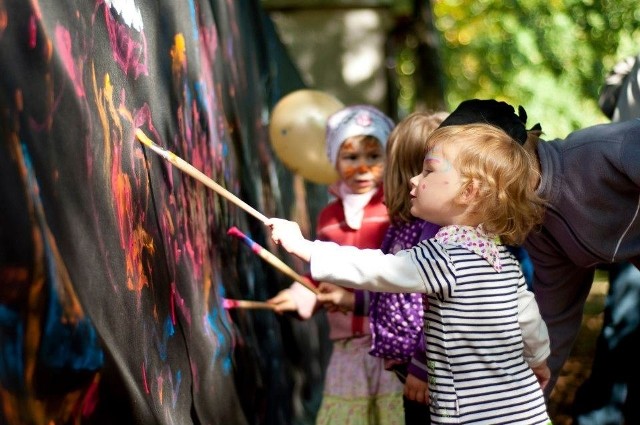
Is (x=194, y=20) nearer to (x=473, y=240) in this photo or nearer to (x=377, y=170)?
(x=377, y=170)

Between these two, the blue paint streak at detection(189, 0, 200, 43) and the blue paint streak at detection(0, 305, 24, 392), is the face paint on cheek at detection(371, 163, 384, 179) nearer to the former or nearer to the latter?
the blue paint streak at detection(189, 0, 200, 43)

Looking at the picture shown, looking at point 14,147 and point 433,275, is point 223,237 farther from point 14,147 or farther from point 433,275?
point 14,147

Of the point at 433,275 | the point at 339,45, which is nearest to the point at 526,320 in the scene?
the point at 433,275

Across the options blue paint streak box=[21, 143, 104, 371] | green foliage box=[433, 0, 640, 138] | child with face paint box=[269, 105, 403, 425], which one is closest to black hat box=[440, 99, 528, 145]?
child with face paint box=[269, 105, 403, 425]

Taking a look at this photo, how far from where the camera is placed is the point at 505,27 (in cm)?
1733

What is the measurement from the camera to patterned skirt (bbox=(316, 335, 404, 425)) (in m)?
4.71

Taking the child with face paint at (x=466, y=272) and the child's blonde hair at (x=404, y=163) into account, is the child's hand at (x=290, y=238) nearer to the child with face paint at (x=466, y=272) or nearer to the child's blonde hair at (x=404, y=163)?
the child with face paint at (x=466, y=272)

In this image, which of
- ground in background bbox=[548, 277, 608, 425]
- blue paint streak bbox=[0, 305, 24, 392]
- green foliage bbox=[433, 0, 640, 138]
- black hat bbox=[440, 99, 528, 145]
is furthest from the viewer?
green foliage bbox=[433, 0, 640, 138]

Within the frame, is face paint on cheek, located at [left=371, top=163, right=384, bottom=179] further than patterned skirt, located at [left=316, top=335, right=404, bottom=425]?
Yes

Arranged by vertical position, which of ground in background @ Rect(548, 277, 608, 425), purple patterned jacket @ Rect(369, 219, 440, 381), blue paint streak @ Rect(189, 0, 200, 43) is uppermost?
blue paint streak @ Rect(189, 0, 200, 43)

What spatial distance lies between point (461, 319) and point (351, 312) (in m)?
1.32

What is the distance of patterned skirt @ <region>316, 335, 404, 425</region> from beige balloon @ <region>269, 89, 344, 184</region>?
139cm

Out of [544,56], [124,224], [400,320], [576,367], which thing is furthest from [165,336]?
[544,56]

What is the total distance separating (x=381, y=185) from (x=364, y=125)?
282 mm
